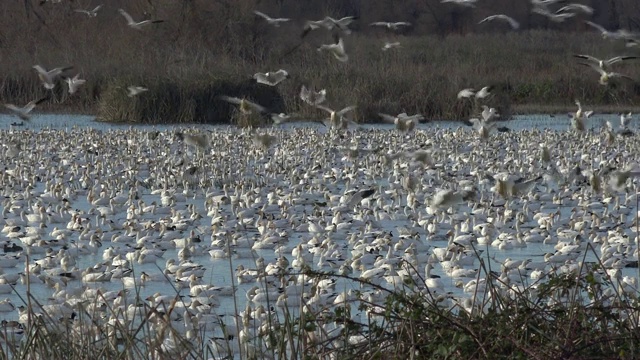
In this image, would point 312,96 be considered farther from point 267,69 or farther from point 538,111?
point 538,111

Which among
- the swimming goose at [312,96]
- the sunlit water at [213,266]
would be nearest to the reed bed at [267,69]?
the swimming goose at [312,96]

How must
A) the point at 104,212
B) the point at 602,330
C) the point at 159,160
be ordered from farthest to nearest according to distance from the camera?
the point at 159,160
the point at 104,212
the point at 602,330

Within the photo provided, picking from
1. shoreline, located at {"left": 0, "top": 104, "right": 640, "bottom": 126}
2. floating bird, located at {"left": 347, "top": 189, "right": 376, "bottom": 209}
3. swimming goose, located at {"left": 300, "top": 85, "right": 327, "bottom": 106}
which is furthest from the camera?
shoreline, located at {"left": 0, "top": 104, "right": 640, "bottom": 126}

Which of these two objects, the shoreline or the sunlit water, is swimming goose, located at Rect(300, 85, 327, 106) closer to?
the sunlit water

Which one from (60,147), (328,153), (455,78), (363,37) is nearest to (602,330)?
(328,153)

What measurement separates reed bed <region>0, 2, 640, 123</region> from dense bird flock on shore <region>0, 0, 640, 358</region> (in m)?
5.39

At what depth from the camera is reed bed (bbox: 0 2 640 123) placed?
26422 millimetres

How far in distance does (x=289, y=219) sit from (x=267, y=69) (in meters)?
17.5

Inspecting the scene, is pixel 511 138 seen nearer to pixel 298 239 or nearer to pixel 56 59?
pixel 298 239

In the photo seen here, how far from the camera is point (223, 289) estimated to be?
337 inches

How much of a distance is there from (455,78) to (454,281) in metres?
18.6

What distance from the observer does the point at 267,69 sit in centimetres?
2956

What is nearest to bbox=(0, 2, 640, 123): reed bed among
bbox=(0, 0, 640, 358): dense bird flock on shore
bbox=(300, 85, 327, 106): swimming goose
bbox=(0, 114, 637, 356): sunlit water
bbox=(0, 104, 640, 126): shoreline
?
bbox=(0, 104, 640, 126): shoreline

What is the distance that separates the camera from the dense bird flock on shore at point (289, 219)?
796 cm
